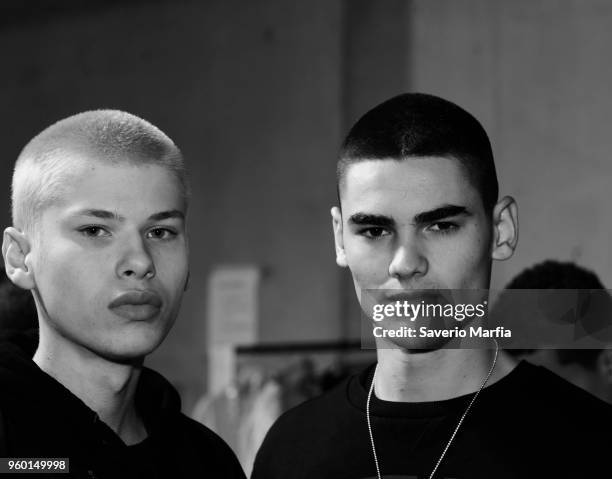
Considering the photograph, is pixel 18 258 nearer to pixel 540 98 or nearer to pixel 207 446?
pixel 207 446

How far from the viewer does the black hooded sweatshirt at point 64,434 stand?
1.58 meters

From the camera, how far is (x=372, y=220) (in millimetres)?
1849

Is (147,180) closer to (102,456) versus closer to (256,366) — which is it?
(102,456)

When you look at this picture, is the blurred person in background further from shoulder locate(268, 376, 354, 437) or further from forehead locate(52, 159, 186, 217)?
forehead locate(52, 159, 186, 217)

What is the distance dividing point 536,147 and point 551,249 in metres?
0.53

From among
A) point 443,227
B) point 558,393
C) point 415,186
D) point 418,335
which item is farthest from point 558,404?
point 415,186

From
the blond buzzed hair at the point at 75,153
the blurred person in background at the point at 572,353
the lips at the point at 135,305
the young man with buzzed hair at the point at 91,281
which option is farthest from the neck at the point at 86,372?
the blurred person in background at the point at 572,353

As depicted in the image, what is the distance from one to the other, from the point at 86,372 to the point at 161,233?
0.98ft

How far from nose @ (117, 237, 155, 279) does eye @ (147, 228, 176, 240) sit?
2.3 inches

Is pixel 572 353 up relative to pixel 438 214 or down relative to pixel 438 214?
down

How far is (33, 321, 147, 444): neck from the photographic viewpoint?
5.57 ft

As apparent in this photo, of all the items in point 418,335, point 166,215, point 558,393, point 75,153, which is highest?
point 75,153

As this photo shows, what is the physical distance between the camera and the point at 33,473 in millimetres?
1524

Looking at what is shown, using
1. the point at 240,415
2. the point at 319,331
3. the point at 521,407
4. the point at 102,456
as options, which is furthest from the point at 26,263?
the point at 319,331
